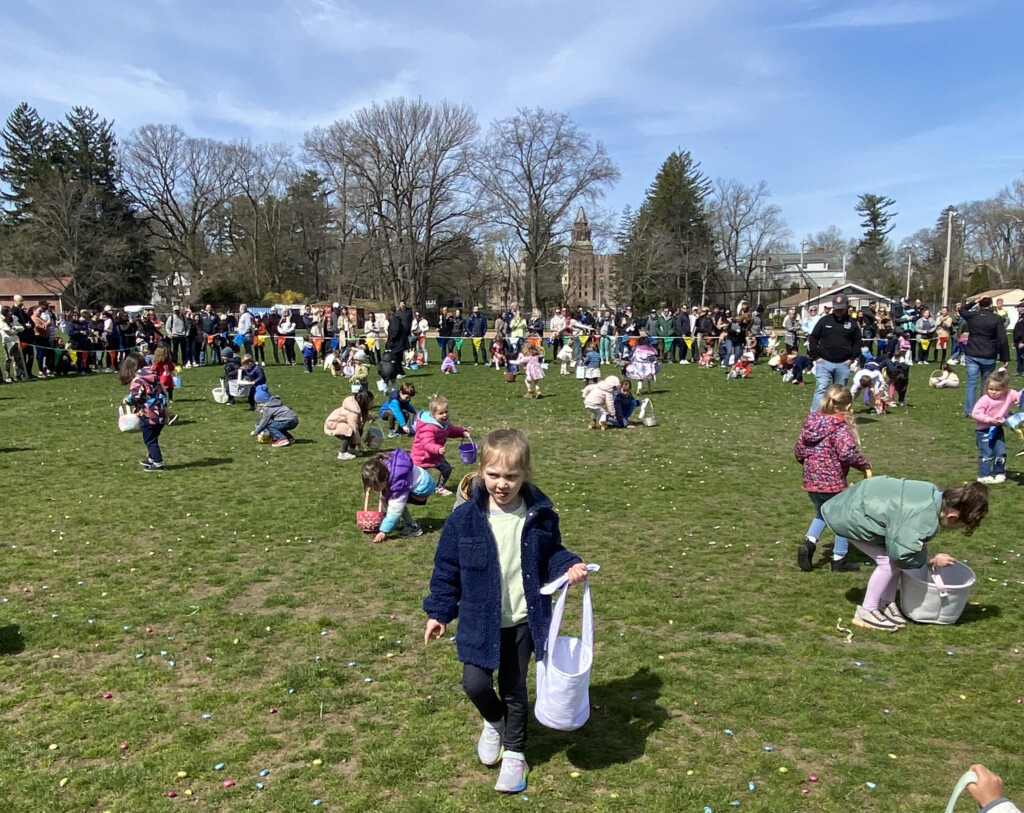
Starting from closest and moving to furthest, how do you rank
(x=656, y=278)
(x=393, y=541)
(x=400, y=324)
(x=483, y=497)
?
(x=483, y=497)
(x=393, y=541)
(x=400, y=324)
(x=656, y=278)

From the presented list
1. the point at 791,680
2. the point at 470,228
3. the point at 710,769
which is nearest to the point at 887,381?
the point at 791,680

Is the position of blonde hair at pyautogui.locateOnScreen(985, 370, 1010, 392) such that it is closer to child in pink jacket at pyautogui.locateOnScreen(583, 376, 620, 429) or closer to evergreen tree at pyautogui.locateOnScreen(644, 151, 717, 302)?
child in pink jacket at pyautogui.locateOnScreen(583, 376, 620, 429)

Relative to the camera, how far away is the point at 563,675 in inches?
132

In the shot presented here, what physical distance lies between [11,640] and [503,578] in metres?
3.52

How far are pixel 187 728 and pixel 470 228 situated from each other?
55174 mm

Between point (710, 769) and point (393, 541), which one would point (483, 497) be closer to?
point (710, 769)

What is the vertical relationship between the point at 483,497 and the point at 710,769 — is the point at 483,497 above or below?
above

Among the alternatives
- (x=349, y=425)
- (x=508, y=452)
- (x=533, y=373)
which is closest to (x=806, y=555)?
(x=508, y=452)

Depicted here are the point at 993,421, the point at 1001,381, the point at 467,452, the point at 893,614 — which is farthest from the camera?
the point at 993,421

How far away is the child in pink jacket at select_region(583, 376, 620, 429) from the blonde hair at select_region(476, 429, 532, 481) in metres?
9.72

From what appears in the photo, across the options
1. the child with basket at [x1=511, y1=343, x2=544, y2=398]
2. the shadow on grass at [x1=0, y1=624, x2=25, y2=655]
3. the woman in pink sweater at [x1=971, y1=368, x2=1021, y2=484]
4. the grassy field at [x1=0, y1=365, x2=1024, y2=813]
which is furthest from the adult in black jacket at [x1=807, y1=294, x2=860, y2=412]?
the shadow on grass at [x1=0, y1=624, x2=25, y2=655]

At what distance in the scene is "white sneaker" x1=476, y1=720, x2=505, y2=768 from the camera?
12.0 feet

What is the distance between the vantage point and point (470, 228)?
57.3m

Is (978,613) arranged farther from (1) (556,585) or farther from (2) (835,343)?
(2) (835,343)
